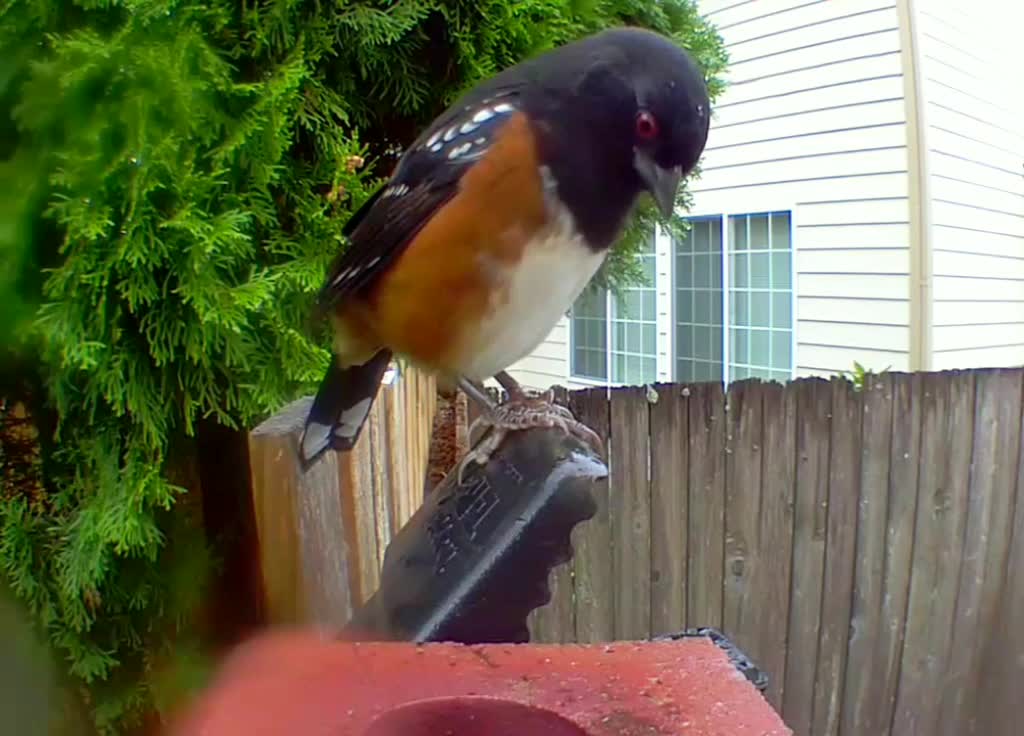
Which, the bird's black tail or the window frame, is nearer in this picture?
the bird's black tail

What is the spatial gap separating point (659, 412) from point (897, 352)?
34.2 inches

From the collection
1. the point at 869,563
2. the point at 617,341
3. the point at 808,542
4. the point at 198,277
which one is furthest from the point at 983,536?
the point at 198,277

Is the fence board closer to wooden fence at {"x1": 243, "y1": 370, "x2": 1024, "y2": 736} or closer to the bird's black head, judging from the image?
wooden fence at {"x1": 243, "y1": 370, "x2": 1024, "y2": 736}

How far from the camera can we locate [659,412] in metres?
2.06

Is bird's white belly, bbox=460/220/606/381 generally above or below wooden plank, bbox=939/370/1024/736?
above

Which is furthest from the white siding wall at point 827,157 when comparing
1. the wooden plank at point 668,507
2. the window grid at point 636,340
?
the wooden plank at point 668,507

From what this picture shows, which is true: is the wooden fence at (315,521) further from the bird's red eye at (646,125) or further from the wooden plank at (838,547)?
the wooden plank at (838,547)

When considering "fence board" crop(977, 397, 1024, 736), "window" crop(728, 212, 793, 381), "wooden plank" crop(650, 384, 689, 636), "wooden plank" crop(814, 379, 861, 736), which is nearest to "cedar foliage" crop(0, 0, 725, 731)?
"wooden plank" crop(650, 384, 689, 636)

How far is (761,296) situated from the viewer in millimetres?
2773

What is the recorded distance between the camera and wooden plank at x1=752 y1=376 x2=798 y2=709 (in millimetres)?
2039

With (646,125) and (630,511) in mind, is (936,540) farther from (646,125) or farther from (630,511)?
(646,125)

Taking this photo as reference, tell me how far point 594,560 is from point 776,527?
41cm

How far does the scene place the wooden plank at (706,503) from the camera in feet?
6.73

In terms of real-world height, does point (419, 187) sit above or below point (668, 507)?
above
